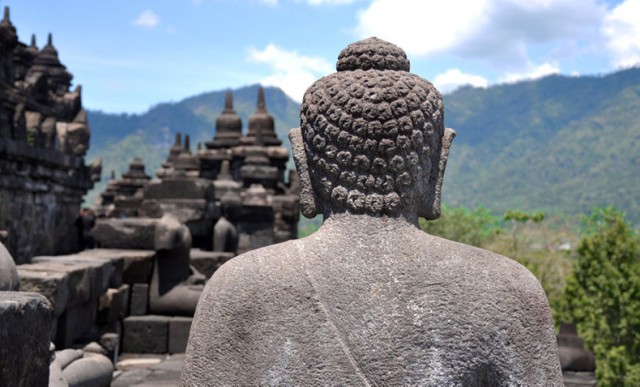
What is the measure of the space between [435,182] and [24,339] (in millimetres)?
1795

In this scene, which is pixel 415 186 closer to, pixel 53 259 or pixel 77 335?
pixel 77 335

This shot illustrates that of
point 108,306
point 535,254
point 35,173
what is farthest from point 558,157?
point 108,306

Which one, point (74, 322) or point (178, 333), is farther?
point (178, 333)

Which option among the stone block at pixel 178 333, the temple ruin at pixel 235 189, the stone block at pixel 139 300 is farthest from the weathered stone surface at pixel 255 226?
the stone block at pixel 178 333

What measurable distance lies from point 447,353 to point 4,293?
201 centimetres

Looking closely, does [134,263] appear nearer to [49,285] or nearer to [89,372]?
[49,285]

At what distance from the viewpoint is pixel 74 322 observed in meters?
A: 5.83

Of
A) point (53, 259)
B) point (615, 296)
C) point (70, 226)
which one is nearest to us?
point (53, 259)

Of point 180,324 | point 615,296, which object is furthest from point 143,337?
point 615,296

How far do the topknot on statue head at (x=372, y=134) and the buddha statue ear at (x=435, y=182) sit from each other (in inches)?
1.7

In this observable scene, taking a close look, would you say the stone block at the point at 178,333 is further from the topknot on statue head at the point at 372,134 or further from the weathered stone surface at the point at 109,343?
the topknot on statue head at the point at 372,134

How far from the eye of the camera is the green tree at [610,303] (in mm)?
10680

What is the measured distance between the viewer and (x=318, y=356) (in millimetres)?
1968

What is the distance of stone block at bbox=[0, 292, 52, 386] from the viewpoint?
2994 mm
